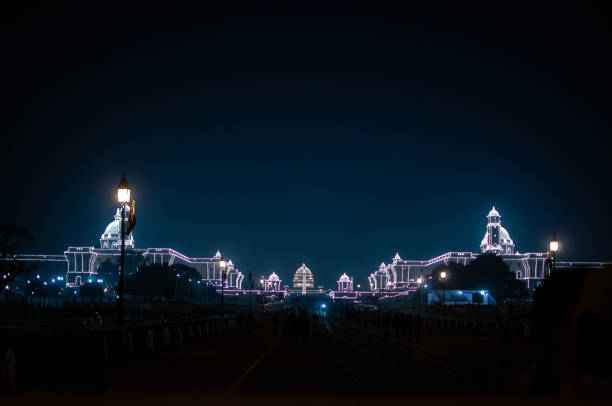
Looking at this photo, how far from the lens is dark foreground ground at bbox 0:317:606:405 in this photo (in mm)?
15039

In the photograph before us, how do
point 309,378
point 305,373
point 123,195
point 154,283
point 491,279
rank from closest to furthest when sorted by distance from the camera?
1. point 309,378
2. point 305,373
3. point 123,195
4. point 154,283
5. point 491,279

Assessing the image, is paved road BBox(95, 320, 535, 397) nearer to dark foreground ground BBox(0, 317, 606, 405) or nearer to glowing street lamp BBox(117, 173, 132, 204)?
dark foreground ground BBox(0, 317, 606, 405)

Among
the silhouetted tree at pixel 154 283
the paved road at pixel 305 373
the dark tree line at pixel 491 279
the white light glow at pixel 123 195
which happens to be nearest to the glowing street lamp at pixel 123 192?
the white light glow at pixel 123 195

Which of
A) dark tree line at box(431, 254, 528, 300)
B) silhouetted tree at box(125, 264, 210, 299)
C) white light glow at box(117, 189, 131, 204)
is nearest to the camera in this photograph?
white light glow at box(117, 189, 131, 204)

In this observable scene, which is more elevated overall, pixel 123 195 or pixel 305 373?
pixel 123 195

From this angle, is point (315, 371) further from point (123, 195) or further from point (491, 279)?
point (491, 279)

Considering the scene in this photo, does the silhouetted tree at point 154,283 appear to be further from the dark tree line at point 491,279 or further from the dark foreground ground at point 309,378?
the dark foreground ground at point 309,378

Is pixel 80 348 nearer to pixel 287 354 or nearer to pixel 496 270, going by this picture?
pixel 287 354

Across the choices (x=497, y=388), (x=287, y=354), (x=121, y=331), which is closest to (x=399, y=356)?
(x=287, y=354)

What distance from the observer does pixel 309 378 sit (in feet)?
81.0

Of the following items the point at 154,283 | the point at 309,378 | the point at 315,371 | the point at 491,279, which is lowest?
the point at 154,283

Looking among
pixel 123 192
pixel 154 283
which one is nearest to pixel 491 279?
pixel 154 283

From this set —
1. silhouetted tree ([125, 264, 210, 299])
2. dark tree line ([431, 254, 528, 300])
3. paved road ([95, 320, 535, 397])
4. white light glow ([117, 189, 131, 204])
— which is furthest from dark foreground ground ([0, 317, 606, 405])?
dark tree line ([431, 254, 528, 300])

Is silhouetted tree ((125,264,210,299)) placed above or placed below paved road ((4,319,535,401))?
below
